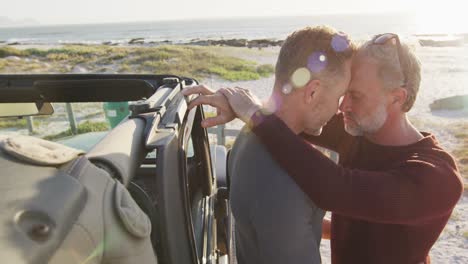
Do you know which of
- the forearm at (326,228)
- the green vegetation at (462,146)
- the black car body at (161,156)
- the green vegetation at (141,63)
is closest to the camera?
the black car body at (161,156)

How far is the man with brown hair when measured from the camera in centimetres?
165

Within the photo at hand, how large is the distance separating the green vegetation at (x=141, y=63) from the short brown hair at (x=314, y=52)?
75.0ft

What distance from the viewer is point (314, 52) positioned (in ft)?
5.61

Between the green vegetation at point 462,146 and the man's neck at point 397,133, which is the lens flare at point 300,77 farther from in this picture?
the green vegetation at point 462,146

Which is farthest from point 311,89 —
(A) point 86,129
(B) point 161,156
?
(A) point 86,129

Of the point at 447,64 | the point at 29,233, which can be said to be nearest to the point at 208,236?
the point at 29,233

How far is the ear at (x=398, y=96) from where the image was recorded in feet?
6.52

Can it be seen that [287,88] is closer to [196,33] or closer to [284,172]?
[284,172]

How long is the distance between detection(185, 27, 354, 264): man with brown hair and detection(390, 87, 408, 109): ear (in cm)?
30

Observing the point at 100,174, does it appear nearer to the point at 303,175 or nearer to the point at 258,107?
the point at 303,175

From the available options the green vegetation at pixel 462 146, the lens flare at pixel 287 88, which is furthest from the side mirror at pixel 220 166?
the green vegetation at pixel 462 146

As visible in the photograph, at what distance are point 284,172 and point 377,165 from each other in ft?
2.08

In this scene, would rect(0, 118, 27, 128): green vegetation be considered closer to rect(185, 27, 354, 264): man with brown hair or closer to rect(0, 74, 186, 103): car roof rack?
rect(0, 74, 186, 103): car roof rack

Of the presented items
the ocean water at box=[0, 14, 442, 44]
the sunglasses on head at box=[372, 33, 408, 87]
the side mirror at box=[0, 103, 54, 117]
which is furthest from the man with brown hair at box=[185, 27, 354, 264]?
the ocean water at box=[0, 14, 442, 44]
